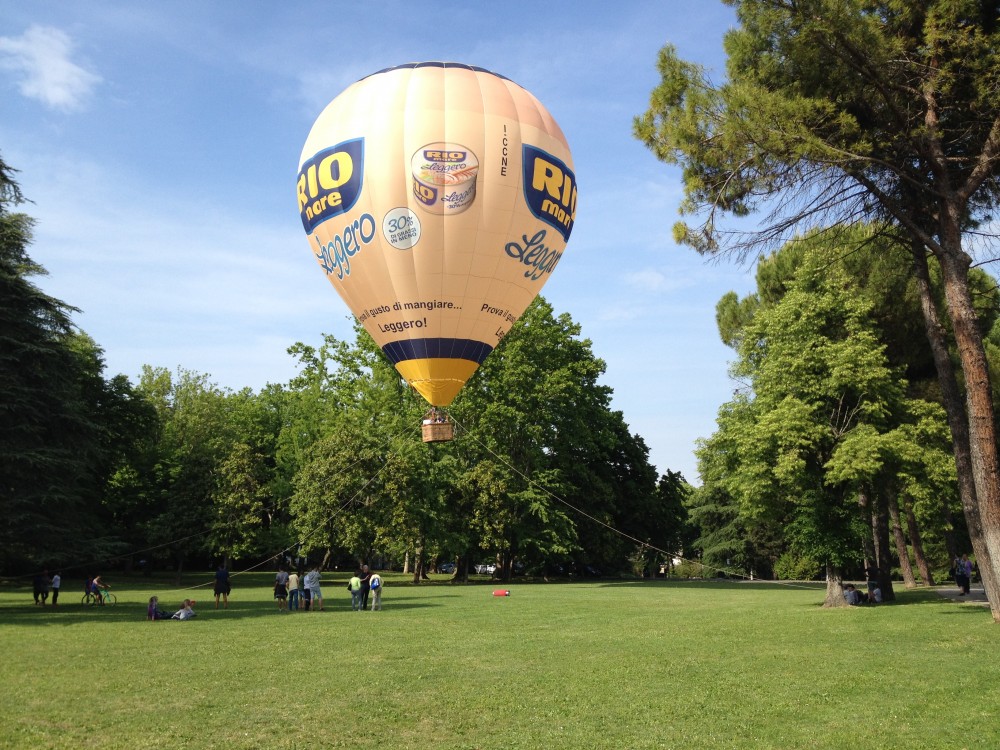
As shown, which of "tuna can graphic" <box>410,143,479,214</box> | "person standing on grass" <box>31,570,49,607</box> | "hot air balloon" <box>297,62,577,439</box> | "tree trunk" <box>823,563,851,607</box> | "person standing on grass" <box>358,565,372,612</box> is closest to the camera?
"tuna can graphic" <box>410,143,479,214</box>

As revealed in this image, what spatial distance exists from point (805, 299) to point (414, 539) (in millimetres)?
22381

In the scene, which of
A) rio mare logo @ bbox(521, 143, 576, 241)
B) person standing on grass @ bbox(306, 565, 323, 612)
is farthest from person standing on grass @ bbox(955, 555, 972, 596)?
person standing on grass @ bbox(306, 565, 323, 612)

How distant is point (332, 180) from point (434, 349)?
4.59 meters

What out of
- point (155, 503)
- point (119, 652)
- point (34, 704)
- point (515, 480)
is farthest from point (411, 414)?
point (34, 704)

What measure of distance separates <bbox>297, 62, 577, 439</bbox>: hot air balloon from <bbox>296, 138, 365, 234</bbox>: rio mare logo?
0.03 meters

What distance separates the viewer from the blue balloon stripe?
64.4ft

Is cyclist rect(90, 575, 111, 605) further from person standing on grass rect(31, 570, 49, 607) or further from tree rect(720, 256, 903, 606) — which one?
tree rect(720, 256, 903, 606)

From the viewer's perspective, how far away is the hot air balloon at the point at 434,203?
60.0ft

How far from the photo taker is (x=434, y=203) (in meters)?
18.3

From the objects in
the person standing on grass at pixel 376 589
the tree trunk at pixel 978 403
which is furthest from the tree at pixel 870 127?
the person standing on grass at pixel 376 589

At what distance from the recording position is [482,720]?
882 centimetres

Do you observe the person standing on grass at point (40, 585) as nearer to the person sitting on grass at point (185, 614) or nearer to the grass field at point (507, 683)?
the grass field at point (507, 683)

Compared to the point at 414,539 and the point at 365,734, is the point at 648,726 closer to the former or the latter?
the point at 365,734

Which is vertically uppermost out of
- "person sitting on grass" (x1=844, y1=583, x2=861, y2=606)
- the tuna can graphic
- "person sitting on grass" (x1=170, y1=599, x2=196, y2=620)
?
the tuna can graphic
